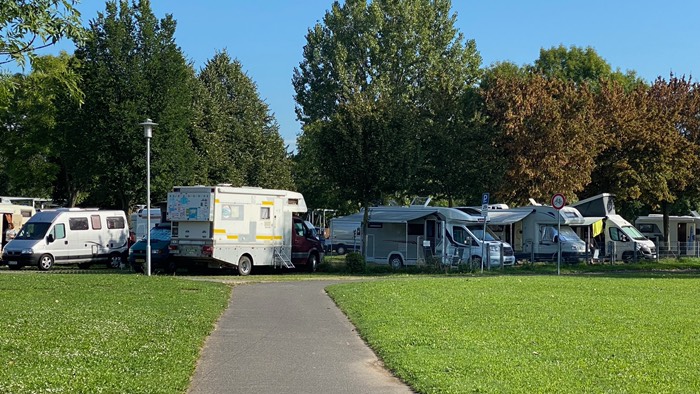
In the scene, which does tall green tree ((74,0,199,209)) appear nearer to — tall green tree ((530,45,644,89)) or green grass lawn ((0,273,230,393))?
green grass lawn ((0,273,230,393))

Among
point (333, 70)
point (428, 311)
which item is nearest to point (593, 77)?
point (333, 70)

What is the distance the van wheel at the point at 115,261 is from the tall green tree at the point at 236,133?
30.1 feet

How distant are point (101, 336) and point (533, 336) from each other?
634 cm

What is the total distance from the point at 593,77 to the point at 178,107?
4276cm

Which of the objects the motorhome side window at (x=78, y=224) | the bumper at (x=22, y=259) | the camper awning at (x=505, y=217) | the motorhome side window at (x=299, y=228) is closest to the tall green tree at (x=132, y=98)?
the motorhome side window at (x=78, y=224)

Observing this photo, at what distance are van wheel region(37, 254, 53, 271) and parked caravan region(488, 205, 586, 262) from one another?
19.1m

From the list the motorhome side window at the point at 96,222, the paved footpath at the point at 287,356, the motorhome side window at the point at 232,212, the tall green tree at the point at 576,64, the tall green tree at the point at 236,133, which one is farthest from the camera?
the tall green tree at the point at 576,64

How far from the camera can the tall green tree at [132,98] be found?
3434 cm

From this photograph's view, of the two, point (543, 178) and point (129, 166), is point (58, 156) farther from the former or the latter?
point (543, 178)

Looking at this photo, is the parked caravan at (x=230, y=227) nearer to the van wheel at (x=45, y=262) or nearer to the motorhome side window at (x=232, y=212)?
the motorhome side window at (x=232, y=212)

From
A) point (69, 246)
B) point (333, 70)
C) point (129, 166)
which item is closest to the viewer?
point (69, 246)

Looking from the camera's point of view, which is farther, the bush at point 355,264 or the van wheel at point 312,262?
the van wheel at point 312,262

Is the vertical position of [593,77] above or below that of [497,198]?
above

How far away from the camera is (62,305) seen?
1583 centimetres
